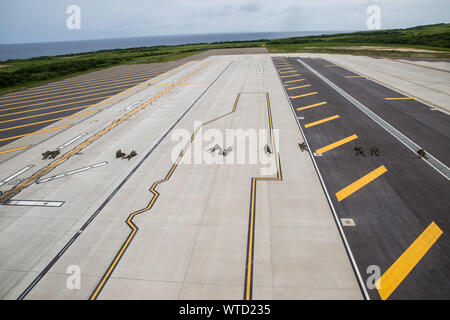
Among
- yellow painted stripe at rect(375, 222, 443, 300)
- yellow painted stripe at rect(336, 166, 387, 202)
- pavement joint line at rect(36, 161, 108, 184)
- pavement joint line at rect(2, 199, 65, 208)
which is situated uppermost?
pavement joint line at rect(36, 161, 108, 184)

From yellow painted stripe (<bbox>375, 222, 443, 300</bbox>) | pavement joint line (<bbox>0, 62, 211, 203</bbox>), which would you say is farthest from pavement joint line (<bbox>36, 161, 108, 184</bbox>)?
yellow painted stripe (<bbox>375, 222, 443, 300</bbox>)

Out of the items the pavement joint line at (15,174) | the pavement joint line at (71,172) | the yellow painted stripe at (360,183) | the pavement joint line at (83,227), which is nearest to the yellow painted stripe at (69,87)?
the pavement joint line at (15,174)

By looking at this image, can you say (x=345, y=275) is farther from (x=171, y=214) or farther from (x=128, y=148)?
(x=128, y=148)

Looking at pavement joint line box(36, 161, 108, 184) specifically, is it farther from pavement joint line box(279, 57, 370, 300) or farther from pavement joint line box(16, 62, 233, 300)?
pavement joint line box(279, 57, 370, 300)

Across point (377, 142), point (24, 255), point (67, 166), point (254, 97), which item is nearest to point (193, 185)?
point (24, 255)

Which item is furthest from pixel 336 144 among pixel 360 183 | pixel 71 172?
pixel 71 172

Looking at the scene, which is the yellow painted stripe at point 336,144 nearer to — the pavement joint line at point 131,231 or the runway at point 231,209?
the runway at point 231,209
